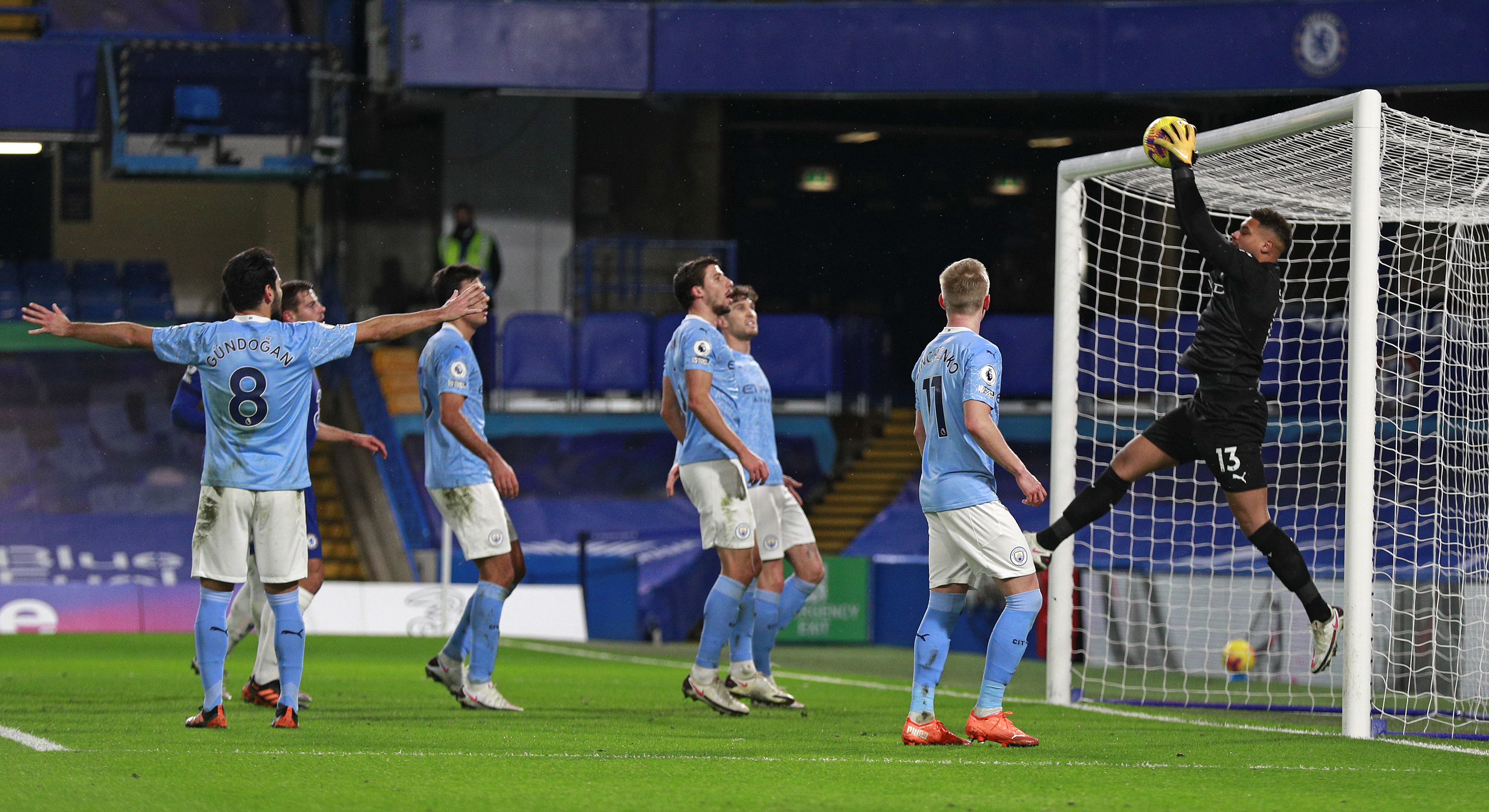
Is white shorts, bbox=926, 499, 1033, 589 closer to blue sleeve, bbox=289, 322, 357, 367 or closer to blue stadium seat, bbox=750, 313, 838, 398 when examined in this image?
blue sleeve, bbox=289, 322, 357, 367

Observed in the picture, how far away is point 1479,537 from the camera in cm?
913

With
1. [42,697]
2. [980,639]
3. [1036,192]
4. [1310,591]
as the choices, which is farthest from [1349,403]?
[1036,192]

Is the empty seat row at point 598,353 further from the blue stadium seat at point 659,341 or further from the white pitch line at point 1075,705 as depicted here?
the white pitch line at point 1075,705

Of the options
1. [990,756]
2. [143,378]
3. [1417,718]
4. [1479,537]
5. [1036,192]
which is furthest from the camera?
[1036,192]

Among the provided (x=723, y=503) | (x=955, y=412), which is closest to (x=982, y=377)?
(x=955, y=412)

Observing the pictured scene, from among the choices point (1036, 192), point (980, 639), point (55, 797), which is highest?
point (1036, 192)

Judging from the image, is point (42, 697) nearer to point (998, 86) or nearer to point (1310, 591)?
point (1310, 591)

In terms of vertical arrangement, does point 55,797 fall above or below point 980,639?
above

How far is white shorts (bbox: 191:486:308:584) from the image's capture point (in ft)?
20.9

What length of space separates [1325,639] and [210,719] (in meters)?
4.59

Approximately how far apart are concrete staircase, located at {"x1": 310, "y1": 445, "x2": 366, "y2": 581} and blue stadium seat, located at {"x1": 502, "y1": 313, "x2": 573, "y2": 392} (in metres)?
2.56

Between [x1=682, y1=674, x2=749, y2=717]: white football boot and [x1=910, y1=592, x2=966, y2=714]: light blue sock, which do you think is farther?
[x1=682, y1=674, x2=749, y2=717]: white football boot

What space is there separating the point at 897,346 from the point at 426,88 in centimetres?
810

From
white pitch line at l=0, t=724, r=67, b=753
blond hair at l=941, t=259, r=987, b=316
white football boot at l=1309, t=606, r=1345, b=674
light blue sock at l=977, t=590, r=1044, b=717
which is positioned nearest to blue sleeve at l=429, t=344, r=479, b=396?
white pitch line at l=0, t=724, r=67, b=753
